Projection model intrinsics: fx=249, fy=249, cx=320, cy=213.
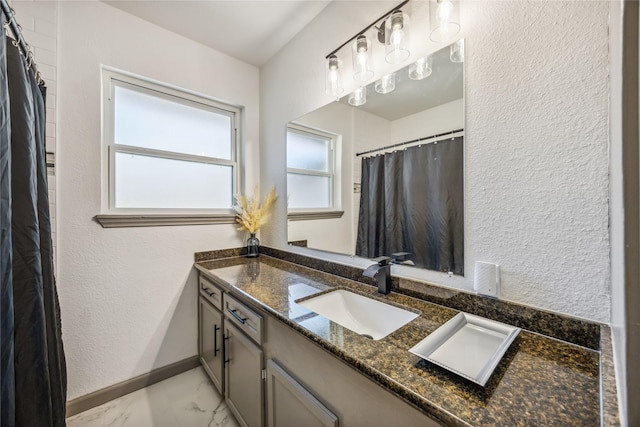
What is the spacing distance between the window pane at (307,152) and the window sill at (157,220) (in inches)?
29.4

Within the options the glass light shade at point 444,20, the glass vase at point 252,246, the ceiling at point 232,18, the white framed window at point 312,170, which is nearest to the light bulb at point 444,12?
the glass light shade at point 444,20

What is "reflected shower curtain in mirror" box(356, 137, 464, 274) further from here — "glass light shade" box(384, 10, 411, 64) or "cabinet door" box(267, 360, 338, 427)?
"cabinet door" box(267, 360, 338, 427)

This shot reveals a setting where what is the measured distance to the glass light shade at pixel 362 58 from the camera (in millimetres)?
1318

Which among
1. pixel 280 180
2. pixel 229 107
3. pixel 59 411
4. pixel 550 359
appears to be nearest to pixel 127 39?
pixel 229 107

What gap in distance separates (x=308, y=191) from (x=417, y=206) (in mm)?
857

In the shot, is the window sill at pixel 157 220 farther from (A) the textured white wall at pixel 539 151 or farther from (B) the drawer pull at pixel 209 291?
(A) the textured white wall at pixel 539 151

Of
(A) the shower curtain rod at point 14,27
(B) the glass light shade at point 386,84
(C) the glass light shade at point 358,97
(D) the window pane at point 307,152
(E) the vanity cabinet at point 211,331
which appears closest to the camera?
(A) the shower curtain rod at point 14,27

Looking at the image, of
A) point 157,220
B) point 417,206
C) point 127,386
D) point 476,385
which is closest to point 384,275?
point 417,206

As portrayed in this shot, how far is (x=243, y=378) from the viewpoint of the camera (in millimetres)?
1325

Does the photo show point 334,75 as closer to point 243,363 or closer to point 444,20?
point 444,20

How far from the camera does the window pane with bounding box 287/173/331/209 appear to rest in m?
1.69

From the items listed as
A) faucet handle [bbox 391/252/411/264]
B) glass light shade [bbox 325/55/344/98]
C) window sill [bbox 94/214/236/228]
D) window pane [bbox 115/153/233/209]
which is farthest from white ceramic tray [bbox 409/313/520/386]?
window pane [bbox 115/153/233/209]

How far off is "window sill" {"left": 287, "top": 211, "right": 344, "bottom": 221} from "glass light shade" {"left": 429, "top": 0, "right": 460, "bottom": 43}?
97 cm

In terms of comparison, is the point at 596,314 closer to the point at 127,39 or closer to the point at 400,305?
the point at 400,305
